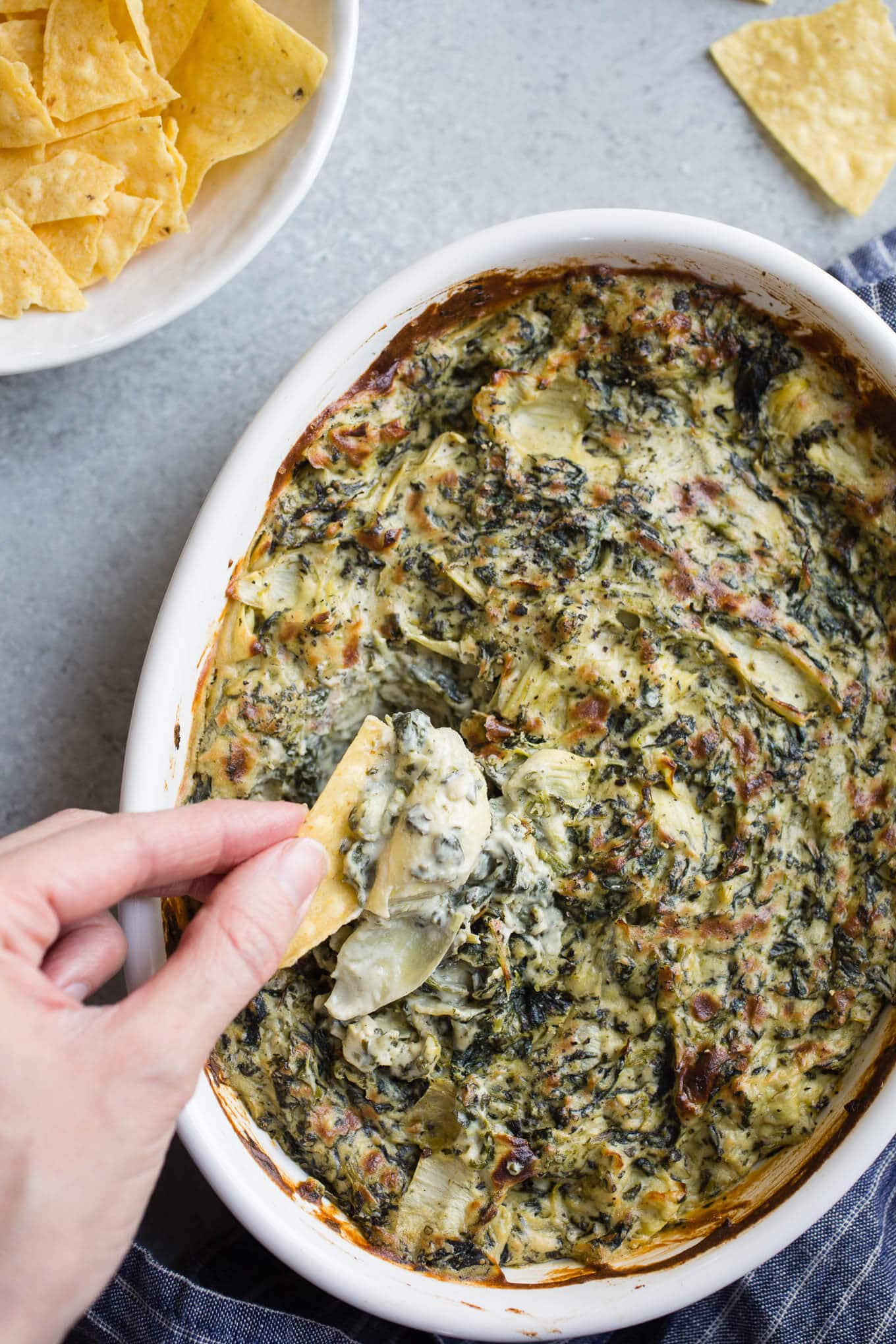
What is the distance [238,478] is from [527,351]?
20.7 inches

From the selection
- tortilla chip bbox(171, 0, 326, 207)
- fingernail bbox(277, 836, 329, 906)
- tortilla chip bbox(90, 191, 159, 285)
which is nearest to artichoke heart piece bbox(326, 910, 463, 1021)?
fingernail bbox(277, 836, 329, 906)

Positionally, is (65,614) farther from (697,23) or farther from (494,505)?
(697,23)

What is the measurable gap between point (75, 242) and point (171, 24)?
0.43 m

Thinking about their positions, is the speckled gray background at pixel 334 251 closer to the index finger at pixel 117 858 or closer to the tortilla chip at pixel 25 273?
the tortilla chip at pixel 25 273

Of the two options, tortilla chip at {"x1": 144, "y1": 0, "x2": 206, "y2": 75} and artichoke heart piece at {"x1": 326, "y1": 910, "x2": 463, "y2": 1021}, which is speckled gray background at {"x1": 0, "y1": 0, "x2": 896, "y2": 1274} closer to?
tortilla chip at {"x1": 144, "y1": 0, "x2": 206, "y2": 75}

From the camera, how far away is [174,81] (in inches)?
83.8

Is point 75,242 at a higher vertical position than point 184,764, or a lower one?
higher

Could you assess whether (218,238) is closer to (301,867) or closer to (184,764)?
(184,764)

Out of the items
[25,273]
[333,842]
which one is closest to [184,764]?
[333,842]

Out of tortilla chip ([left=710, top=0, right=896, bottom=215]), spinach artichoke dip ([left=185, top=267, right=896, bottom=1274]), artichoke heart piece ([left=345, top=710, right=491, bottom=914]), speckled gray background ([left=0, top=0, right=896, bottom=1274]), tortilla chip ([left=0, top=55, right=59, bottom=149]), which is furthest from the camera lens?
tortilla chip ([left=710, top=0, right=896, bottom=215])

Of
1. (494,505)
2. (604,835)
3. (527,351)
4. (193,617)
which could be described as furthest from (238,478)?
(604,835)

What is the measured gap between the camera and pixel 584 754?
1776mm

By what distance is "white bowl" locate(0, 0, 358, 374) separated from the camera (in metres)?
2.00

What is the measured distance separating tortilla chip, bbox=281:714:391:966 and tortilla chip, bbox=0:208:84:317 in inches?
37.9
